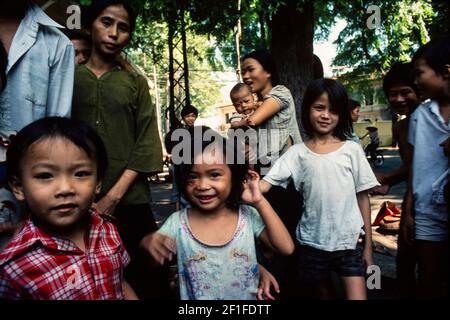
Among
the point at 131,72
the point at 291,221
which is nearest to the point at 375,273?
the point at 291,221

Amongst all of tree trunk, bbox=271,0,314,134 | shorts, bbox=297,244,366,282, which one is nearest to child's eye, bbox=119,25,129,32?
shorts, bbox=297,244,366,282

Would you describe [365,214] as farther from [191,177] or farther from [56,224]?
[56,224]

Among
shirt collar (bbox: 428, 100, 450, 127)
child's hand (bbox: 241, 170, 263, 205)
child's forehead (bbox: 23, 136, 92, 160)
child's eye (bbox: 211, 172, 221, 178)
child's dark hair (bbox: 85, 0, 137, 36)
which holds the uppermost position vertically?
child's dark hair (bbox: 85, 0, 137, 36)

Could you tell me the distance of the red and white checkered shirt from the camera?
54.0 inches

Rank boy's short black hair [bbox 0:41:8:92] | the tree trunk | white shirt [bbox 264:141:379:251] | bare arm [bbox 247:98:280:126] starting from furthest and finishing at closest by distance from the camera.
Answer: the tree trunk, bare arm [bbox 247:98:280:126], white shirt [bbox 264:141:379:251], boy's short black hair [bbox 0:41:8:92]

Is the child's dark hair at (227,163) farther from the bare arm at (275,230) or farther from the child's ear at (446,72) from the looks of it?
the child's ear at (446,72)

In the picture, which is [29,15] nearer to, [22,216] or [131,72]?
[131,72]

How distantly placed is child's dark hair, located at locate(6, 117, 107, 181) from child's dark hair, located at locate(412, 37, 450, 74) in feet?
5.67

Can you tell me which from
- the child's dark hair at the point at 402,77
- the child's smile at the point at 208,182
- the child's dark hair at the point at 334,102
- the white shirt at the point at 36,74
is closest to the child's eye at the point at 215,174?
the child's smile at the point at 208,182

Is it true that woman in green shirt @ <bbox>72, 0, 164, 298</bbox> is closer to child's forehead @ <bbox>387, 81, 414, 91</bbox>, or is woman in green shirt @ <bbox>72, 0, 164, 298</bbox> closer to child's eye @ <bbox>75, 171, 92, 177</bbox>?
child's eye @ <bbox>75, 171, 92, 177</bbox>

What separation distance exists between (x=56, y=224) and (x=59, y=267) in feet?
0.50

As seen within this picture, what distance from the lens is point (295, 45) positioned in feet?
19.5

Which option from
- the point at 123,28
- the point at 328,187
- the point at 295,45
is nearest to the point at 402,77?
the point at 328,187
